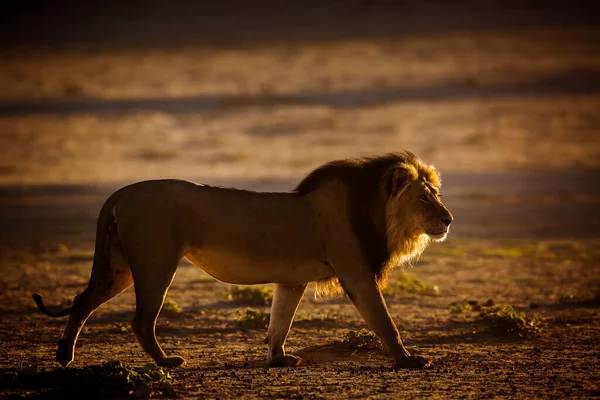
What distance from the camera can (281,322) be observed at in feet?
35.4

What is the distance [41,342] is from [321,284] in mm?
3319

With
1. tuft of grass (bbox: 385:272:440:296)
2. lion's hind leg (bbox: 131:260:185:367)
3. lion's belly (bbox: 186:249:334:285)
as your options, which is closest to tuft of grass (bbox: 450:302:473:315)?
tuft of grass (bbox: 385:272:440:296)

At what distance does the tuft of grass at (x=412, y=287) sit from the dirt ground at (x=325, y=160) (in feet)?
0.59

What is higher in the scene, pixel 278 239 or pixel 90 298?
Answer: pixel 278 239

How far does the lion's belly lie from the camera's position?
10.3 m

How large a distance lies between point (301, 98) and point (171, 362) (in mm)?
32723

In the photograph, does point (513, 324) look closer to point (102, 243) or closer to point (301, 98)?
point (102, 243)

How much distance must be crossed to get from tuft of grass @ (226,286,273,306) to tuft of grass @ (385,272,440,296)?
6.17 ft

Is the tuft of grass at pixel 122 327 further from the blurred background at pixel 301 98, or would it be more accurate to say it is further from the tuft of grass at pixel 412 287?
the blurred background at pixel 301 98

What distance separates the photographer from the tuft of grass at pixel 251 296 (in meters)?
14.9

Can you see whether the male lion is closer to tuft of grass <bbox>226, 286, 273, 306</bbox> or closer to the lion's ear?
the lion's ear

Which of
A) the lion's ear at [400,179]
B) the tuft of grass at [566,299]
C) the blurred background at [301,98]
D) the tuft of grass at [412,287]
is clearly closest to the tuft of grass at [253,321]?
the lion's ear at [400,179]

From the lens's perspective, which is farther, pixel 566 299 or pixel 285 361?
pixel 566 299

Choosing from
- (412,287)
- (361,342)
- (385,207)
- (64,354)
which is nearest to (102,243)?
(64,354)
